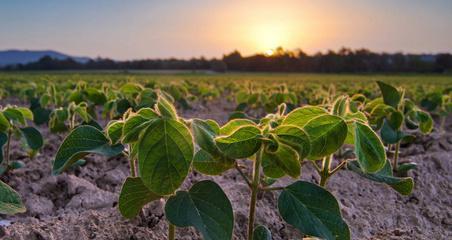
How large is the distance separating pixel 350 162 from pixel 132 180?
791 mm

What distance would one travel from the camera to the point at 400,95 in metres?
3.35

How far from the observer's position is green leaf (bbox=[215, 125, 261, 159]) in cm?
135

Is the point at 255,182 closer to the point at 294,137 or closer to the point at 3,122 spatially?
the point at 294,137

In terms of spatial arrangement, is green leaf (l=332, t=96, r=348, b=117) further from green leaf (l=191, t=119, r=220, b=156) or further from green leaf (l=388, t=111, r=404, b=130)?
green leaf (l=388, t=111, r=404, b=130)

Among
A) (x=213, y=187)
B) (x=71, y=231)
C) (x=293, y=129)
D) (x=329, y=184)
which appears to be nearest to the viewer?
(x=293, y=129)

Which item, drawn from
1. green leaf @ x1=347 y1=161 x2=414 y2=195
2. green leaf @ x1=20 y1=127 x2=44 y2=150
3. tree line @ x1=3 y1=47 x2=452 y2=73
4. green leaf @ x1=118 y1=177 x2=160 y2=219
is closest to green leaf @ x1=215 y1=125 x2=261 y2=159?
green leaf @ x1=118 y1=177 x2=160 y2=219

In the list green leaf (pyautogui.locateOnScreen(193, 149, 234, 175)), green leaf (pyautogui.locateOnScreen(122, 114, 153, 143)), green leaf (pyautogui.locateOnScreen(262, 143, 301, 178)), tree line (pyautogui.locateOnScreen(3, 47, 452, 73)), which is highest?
green leaf (pyautogui.locateOnScreen(122, 114, 153, 143))

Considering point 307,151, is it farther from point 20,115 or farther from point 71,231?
point 20,115

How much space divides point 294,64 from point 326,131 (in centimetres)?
7551

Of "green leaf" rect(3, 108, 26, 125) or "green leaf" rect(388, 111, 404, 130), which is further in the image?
"green leaf" rect(388, 111, 404, 130)

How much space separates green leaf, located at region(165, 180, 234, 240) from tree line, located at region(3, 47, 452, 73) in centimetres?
7020

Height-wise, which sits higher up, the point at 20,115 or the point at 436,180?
the point at 20,115

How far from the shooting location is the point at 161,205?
2.52 metres

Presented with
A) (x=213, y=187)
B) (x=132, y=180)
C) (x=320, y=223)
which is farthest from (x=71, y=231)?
(x=320, y=223)
